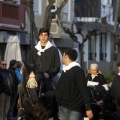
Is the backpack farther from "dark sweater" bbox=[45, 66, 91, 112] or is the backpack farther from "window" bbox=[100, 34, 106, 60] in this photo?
"window" bbox=[100, 34, 106, 60]

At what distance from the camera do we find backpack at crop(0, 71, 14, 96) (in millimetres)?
14023

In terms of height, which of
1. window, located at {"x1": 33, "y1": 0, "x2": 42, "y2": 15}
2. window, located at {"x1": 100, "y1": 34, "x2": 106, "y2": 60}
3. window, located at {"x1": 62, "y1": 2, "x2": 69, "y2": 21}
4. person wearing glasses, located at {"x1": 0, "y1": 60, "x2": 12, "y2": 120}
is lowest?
window, located at {"x1": 100, "y1": 34, "x2": 106, "y2": 60}

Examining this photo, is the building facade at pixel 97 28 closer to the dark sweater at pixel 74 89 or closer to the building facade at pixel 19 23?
the building facade at pixel 19 23

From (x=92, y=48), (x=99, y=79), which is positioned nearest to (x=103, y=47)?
(x=92, y=48)

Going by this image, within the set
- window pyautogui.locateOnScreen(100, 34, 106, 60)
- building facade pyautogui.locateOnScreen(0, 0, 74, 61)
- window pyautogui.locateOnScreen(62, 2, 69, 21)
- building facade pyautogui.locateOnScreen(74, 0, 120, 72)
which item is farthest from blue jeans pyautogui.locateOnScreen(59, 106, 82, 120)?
window pyautogui.locateOnScreen(100, 34, 106, 60)

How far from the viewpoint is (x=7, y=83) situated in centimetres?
1415

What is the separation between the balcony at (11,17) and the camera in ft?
90.7

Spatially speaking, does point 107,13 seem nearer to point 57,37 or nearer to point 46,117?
point 57,37

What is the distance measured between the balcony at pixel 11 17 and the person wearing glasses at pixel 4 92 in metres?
12.7

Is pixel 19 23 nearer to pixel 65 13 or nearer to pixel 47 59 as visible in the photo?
pixel 65 13

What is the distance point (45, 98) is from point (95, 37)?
3169cm

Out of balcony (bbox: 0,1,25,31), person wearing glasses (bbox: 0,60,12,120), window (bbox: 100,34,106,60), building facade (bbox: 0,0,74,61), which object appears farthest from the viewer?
window (bbox: 100,34,106,60)

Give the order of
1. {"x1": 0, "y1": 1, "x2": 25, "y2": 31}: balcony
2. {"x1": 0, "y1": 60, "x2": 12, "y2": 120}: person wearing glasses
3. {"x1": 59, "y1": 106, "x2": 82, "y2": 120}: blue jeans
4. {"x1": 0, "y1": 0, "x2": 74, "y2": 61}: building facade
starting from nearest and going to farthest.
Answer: {"x1": 59, "y1": 106, "x2": 82, "y2": 120}: blue jeans < {"x1": 0, "y1": 60, "x2": 12, "y2": 120}: person wearing glasses < {"x1": 0, "y1": 1, "x2": 25, "y2": 31}: balcony < {"x1": 0, "y1": 0, "x2": 74, "y2": 61}: building facade

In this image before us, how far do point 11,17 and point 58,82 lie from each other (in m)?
19.6
